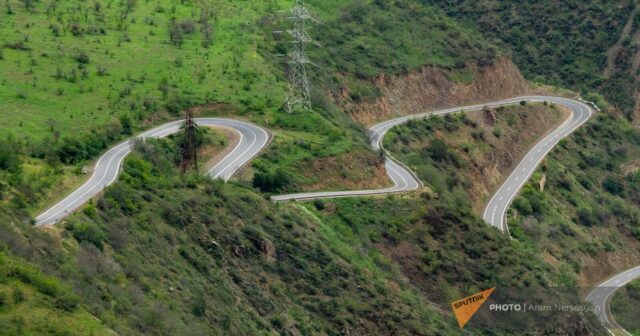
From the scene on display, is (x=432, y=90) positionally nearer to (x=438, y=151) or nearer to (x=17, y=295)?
(x=438, y=151)

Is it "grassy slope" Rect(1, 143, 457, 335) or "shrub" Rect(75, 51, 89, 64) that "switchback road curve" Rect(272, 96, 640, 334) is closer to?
"grassy slope" Rect(1, 143, 457, 335)

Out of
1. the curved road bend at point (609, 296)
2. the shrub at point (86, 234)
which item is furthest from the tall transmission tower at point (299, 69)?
the shrub at point (86, 234)

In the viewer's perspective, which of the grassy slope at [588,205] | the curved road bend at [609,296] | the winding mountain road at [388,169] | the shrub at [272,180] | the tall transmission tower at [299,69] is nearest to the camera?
the winding mountain road at [388,169]

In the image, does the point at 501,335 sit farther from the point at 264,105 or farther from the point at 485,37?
the point at 485,37

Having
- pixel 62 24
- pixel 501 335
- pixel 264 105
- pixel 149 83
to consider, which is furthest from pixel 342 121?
pixel 501 335

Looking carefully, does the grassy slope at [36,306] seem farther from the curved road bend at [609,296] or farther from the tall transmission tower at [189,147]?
the curved road bend at [609,296]

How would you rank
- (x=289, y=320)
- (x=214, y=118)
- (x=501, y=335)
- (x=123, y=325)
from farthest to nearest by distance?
(x=214, y=118) → (x=501, y=335) → (x=289, y=320) → (x=123, y=325)
